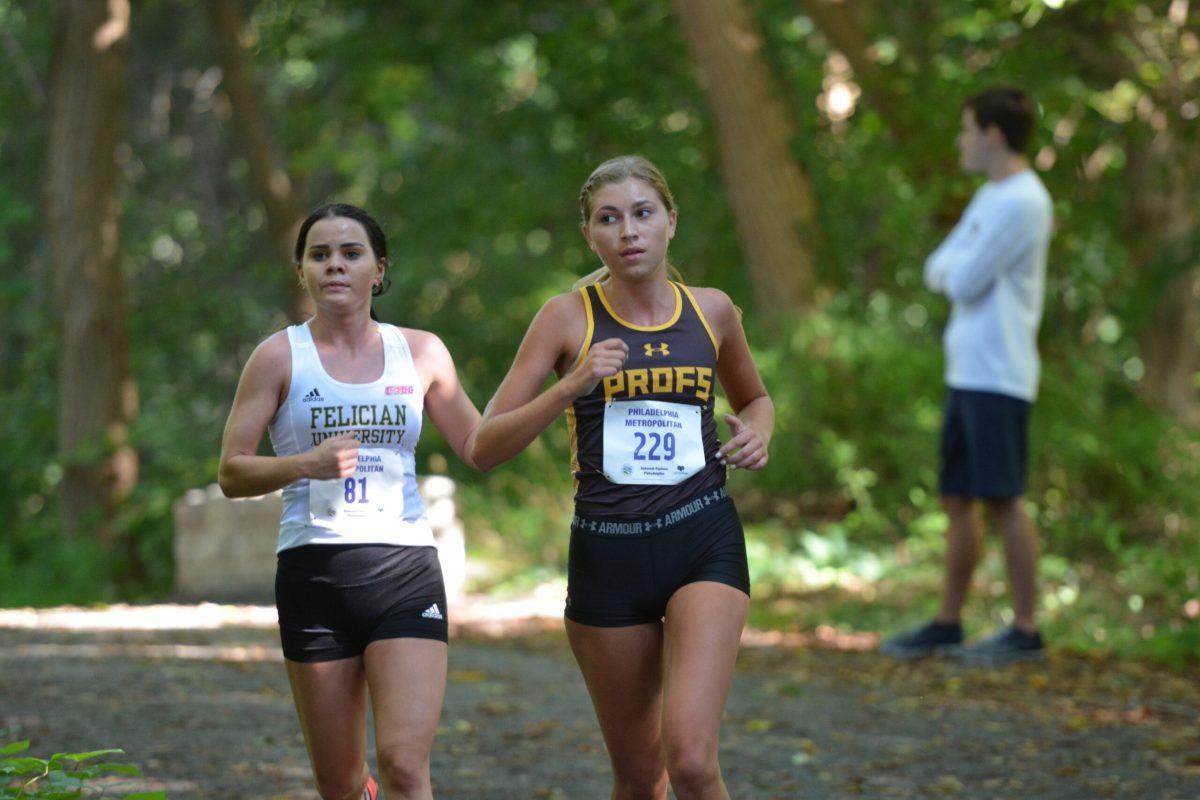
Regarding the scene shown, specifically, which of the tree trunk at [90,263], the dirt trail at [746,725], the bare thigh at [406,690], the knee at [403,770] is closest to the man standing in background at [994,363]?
the dirt trail at [746,725]

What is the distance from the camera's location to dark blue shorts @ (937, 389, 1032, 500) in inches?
301

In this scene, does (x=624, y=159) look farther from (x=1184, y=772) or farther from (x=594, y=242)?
(x=1184, y=772)

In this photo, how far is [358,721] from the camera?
4266 millimetres

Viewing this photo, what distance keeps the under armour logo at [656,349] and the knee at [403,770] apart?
1.11 meters

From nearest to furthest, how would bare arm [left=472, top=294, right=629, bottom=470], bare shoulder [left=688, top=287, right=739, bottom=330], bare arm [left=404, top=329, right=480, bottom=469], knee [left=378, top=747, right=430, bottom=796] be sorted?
knee [left=378, top=747, right=430, bottom=796]
bare arm [left=472, top=294, right=629, bottom=470]
bare shoulder [left=688, top=287, right=739, bottom=330]
bare arm [left=404, top=329, right=480, bottom=469]

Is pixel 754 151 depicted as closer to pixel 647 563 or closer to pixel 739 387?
pixel 739 387

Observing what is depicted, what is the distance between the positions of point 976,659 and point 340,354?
4372 mm

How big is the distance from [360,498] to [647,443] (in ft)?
2.47

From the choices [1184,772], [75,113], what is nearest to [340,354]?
[1184,772]

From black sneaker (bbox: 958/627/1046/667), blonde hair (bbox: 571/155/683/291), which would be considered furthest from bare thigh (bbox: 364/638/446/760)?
black sneaker (bbox: 958/627/1046/667)

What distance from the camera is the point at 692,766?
377 cm

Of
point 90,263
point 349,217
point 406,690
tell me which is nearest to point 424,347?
point 349,217

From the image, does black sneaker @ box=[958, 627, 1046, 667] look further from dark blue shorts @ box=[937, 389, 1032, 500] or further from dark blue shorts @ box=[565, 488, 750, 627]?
dark blue shorts @ box=[565, 488, 750, 627]

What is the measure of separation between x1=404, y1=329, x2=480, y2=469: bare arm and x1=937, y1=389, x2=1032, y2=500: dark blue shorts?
379 centimetres
